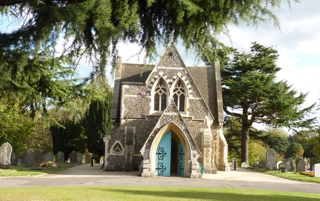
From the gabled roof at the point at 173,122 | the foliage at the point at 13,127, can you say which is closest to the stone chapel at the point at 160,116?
the gabled roof at the point at 173,122

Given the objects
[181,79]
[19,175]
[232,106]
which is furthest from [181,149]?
[232,106]

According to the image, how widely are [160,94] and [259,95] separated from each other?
42.8 ft

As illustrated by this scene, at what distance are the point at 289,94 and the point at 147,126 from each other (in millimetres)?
16073

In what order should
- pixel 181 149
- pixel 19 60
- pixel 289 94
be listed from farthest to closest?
pixel 289 94 < pixel 181 149 < pixel 19 60

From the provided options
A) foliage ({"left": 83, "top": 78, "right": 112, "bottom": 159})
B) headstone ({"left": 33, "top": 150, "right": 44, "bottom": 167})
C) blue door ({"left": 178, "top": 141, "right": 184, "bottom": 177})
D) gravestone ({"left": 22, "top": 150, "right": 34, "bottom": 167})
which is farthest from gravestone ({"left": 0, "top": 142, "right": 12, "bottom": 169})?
blue door ({"left": 178, "top": 141, "right": 184, "bottom": 177})

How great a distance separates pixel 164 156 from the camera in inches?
853

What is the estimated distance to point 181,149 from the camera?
876 inches

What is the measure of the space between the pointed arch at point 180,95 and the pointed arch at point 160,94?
0.58 metres

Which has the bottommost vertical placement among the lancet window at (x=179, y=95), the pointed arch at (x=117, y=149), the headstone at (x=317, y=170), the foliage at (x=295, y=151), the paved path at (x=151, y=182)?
the paved path at (x=151, y=182)

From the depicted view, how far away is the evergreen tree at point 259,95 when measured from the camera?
110 feet

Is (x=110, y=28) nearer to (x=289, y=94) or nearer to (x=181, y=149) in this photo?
(x=181, y=149)

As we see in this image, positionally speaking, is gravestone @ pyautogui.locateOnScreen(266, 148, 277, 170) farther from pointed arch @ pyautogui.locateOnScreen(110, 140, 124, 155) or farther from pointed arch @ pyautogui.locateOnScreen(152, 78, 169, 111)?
pointed arch @ pyautogui.locateOnScreen(110, 140, 124, 155)

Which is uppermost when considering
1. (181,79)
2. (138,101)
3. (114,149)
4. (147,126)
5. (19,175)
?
(181,79)

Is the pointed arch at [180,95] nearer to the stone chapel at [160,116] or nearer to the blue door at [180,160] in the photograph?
the stone chapel at [160,116]
